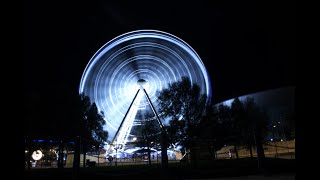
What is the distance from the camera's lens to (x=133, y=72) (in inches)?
1597

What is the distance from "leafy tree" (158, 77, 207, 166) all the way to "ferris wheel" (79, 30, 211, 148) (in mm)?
7659

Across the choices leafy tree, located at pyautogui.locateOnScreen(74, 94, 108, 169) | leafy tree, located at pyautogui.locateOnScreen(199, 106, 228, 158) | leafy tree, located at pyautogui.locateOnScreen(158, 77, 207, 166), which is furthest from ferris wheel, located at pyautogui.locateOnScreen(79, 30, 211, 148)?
leafy tree, located at pyautogui.locateOnScreen(158, 77, 207, 166)

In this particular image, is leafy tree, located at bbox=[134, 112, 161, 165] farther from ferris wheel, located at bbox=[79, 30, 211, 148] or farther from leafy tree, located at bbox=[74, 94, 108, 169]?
leafy tree, located at bbox=[74, 94, 108, 169]

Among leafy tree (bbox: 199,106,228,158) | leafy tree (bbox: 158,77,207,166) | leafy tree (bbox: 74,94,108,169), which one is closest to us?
leafy tree (bbox: 158,77,207,166)

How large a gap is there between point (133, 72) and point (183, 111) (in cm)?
1980

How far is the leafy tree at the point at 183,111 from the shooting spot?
866 inches

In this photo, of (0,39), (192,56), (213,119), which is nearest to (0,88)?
(0,39)

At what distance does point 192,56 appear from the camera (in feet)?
109

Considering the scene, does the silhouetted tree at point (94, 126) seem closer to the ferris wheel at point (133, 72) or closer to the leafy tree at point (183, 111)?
the ferris wheel at point (133, 72)

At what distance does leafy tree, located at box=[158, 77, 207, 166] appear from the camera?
22.0 meters

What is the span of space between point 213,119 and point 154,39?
1646 cm

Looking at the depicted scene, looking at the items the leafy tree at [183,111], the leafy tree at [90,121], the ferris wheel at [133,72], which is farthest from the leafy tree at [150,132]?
the leafy tree at [183,111]

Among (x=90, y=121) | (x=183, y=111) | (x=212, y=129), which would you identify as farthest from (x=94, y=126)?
(x=212, y=129)

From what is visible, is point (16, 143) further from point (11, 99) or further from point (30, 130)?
point (30, 130)
